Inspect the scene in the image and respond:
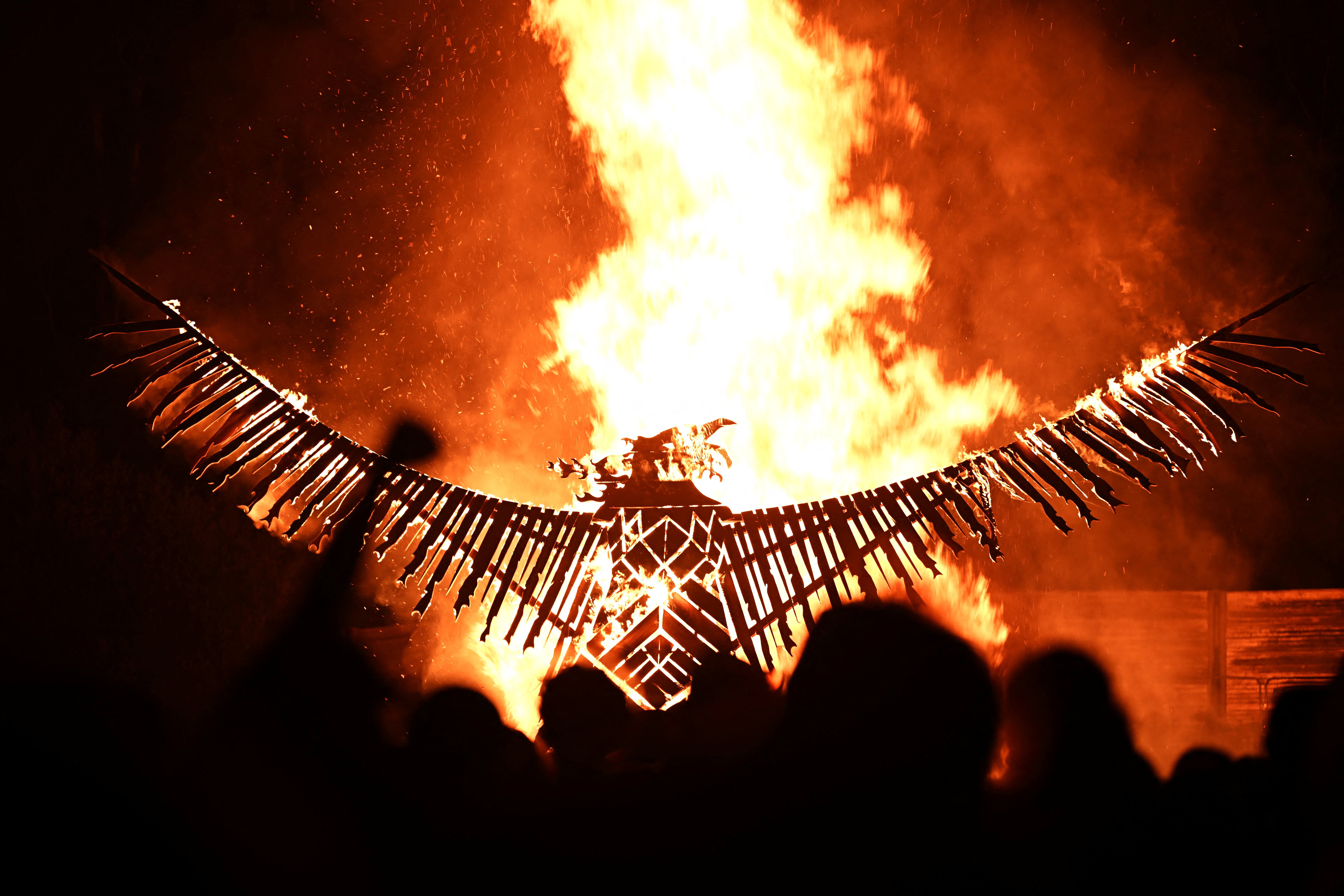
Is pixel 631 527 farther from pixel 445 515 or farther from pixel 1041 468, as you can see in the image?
pixel 1041 468

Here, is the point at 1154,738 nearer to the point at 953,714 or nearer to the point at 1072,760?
the point at 1072,760

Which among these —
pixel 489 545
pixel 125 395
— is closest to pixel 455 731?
pixel 489 545

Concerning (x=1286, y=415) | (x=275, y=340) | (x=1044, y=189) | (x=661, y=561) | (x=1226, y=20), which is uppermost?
(x=1226, y=20)

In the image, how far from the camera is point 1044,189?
1345 millimetres

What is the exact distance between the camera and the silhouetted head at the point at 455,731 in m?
1.18

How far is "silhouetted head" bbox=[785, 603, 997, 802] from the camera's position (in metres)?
1.05

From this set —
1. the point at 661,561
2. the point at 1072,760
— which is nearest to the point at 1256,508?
the point at 1072,760

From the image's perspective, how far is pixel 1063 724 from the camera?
132cm

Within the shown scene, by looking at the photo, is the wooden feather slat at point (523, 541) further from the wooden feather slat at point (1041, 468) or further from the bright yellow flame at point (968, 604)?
the bright yellow flame at point (968, 604)

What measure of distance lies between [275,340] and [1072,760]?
5.44ft

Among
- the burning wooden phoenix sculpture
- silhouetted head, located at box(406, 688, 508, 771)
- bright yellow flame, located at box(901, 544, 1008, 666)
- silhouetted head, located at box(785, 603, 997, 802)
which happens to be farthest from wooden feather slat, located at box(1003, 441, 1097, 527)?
silhouetted head, located at box(406, 688, 508, 771)

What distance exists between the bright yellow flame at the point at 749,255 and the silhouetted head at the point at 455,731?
53 centimetres

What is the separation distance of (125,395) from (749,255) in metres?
1.23

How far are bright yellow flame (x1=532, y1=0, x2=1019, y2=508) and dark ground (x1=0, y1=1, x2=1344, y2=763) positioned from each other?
0.44ft
